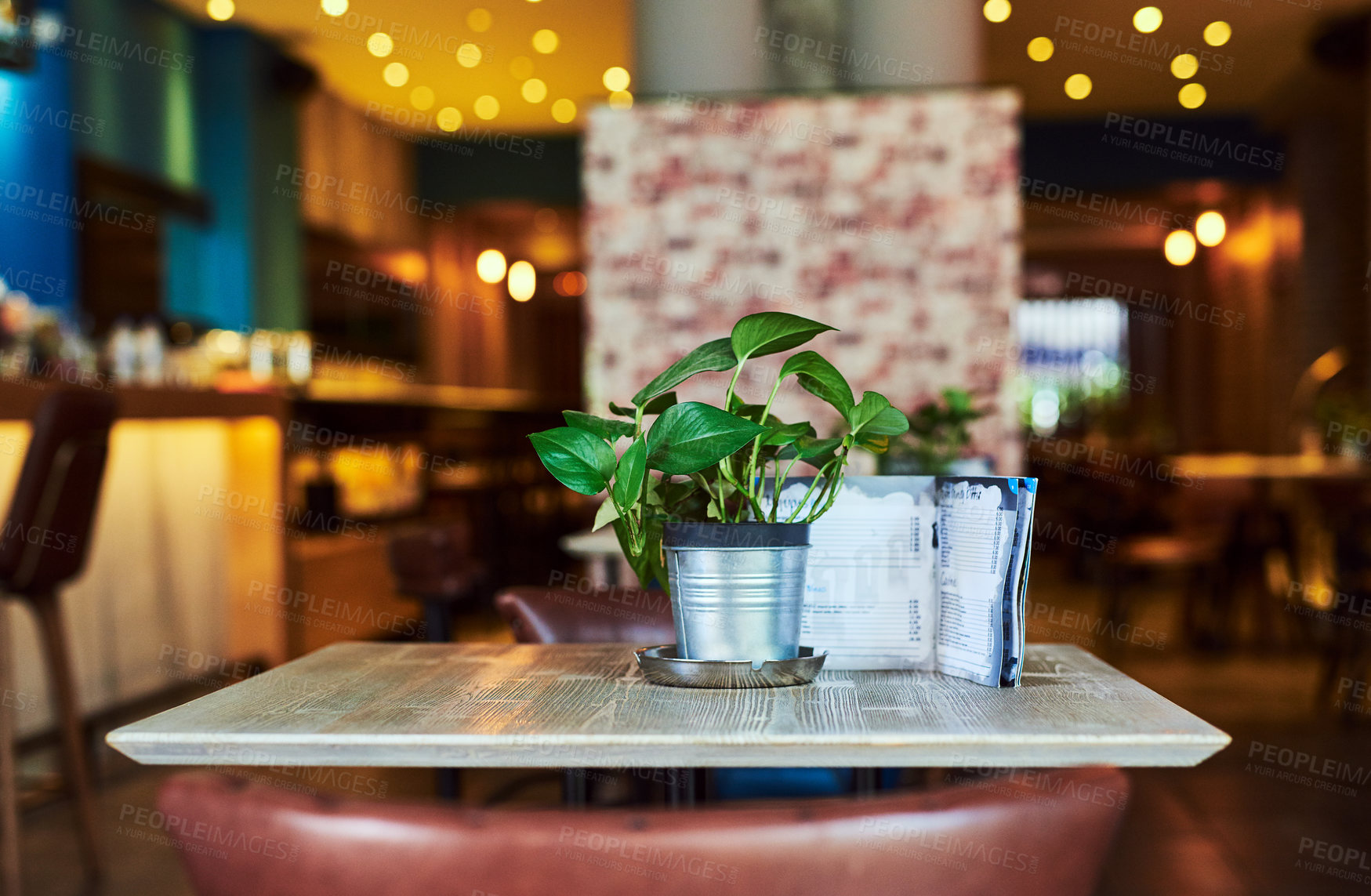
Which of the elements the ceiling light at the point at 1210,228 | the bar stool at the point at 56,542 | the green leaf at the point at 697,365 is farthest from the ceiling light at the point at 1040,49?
the green leaf at the point at 697,365

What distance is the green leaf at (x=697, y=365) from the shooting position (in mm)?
1209

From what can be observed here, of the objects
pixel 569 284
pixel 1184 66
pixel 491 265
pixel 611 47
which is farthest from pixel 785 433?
pixel 569 284

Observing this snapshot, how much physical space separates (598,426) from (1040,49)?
25.6 feet

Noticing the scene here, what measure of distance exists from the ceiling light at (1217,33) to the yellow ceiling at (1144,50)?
4 centimetres

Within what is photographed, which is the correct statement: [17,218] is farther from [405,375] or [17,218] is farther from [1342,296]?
[1342,296]

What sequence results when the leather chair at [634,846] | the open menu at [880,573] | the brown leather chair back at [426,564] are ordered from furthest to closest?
the brown leather chair back at [426,564]
the open menu at [880,573]
the leather chair at [634,846]

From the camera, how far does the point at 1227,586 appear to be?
6.22 meters

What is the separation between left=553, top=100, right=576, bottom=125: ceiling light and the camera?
9523mm

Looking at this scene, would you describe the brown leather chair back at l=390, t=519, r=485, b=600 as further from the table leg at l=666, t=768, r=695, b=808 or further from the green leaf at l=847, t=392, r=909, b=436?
the green leaf at l=847, t=392, r=909, b=436

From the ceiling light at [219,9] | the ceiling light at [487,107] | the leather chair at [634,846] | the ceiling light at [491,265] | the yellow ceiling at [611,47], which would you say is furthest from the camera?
the ceiling light at [491,265]

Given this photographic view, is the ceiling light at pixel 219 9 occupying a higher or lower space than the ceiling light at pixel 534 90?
lower

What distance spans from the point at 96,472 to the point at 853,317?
2625mm

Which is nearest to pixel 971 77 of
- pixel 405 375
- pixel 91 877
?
pixel 91 877

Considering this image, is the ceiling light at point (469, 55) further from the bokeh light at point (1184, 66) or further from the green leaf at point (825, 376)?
the green leaf at point (825, 376)
